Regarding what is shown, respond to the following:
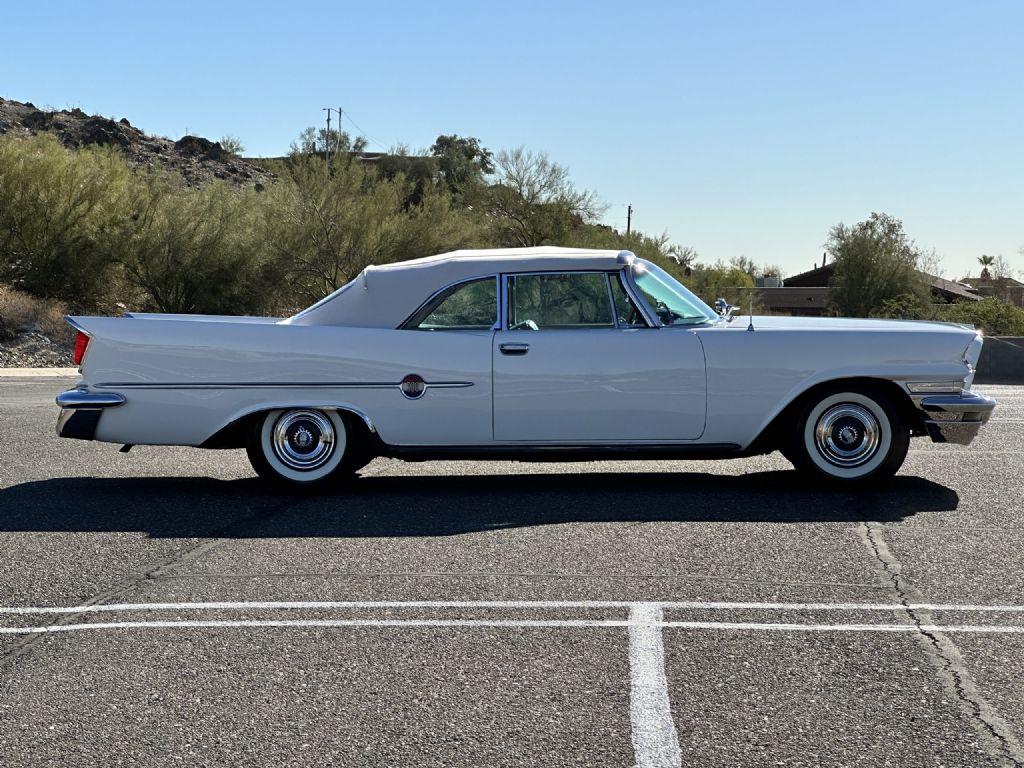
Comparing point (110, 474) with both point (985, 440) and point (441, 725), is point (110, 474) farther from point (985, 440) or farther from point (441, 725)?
point (985, 440)

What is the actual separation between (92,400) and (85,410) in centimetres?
9

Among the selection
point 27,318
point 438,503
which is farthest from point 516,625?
point 27,318

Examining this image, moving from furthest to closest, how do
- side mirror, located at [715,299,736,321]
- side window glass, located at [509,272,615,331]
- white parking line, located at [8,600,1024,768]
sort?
side mirror, located at [715,299,736,321]
side window glass, located at [509,272,615,331]
white parking line, located at [8,600,1024,768]

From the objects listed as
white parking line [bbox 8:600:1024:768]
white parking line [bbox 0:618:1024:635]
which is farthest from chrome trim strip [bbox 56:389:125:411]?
white parking line [bbox 0:618:1024:635]

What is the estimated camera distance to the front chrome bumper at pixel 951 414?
8.08 m

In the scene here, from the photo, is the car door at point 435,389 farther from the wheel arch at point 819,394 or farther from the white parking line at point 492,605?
the white parking line at point 492,605

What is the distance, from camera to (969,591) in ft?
18.5

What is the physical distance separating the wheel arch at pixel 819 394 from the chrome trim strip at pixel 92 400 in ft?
13.9

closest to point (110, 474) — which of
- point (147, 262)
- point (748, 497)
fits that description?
point (748, 497)

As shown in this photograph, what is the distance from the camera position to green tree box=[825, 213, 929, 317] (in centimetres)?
7412

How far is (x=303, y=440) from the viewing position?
8297 mm

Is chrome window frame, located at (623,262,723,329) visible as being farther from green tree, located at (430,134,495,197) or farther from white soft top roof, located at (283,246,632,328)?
green tree, located at (430,134,495,197)

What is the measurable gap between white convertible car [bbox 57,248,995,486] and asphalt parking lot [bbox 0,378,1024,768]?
0.39m

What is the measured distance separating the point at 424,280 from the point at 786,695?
4.74 meters
